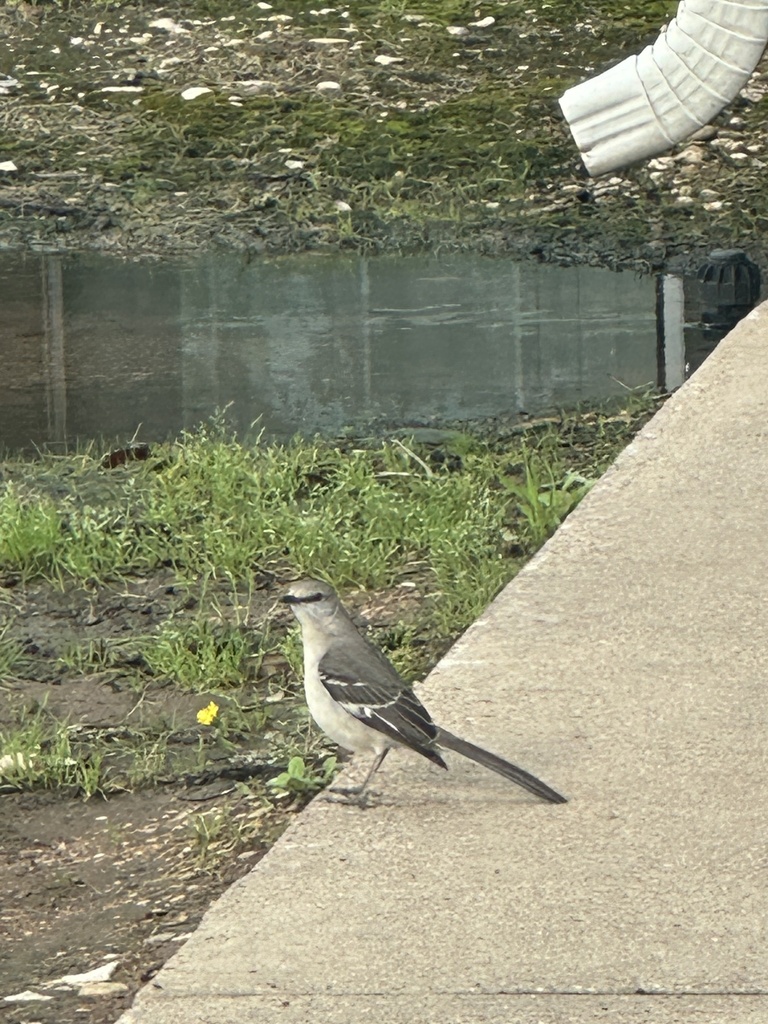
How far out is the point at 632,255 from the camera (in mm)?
8367

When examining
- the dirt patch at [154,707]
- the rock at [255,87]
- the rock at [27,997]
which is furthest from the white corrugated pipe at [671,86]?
the rock at [27,997]

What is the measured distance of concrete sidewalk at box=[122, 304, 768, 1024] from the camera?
3229 mm

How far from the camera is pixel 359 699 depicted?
3879 mm

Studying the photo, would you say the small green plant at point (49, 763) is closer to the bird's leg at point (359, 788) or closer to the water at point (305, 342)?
the bird's leg at point (359, 788)

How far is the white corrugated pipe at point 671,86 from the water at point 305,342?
1.89ft

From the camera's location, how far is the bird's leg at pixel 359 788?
3.93 meters

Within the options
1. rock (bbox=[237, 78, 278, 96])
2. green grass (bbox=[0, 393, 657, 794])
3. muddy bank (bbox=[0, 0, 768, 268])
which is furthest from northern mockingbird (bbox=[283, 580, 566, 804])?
rock (bbox=[237, 78, 278, 96])

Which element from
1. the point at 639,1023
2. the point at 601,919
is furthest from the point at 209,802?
the point at 639,1023

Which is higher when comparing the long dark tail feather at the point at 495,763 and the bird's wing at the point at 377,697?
the bird's wing at the point at 377,697

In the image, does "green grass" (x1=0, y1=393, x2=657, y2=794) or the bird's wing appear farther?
"green grass" (x1=0, y1=393, x2=657, y2=794)

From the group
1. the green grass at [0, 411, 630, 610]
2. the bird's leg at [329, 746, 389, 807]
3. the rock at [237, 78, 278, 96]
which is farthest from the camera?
the rock at [237, 78, 278, 96]

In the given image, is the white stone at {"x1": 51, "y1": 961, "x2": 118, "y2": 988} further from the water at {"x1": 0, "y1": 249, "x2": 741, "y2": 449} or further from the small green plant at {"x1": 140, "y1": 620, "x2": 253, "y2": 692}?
the water at {"x1": 0, "y1": 249, "x2": 741, "y2": 449}

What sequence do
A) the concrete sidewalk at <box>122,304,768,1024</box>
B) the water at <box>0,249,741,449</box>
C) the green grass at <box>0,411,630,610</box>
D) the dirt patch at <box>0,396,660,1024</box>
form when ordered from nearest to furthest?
the concrete sidewalk at <box>122,304,768,1024</box> → the dirt patch at <box>0,396,660,1024</box> → the green grass at <box>0,411,630,610</box> → the water at <box>0,249,741,449</box>

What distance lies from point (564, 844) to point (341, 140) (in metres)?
6.63
